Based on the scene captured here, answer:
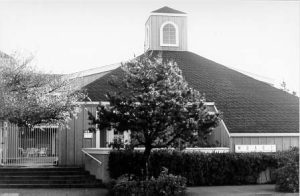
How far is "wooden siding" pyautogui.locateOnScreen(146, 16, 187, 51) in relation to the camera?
29433 millimetres

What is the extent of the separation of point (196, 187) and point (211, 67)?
10891 millimetres

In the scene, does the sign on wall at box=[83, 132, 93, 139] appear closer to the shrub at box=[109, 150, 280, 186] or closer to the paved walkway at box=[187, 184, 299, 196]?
the shrub at box=[109, 150, 280, 186]

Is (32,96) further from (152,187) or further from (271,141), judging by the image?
(271,141)

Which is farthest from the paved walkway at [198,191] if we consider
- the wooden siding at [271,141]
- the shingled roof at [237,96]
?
the shingled roof at [237,96]

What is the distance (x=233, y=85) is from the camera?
26.8m

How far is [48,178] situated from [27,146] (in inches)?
135

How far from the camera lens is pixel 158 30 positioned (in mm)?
29625

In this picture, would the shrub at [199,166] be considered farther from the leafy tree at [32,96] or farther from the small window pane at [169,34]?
the small window pane at [169,34]

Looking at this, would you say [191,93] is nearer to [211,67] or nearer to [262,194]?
[262,194]

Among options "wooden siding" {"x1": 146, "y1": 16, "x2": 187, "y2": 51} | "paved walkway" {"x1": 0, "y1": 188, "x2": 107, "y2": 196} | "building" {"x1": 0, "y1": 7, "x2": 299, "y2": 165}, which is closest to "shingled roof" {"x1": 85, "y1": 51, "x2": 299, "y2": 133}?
"building" {"x1": 0, "y1": 7, "x2": 299, "y2": 165}

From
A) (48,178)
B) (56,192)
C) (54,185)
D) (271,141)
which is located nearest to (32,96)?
(48,178)

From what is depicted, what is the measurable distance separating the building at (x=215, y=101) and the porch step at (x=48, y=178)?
1.82 metres

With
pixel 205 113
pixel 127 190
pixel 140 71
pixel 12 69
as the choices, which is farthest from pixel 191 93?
pixel 12 69

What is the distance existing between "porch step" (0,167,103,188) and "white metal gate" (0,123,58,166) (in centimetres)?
175
